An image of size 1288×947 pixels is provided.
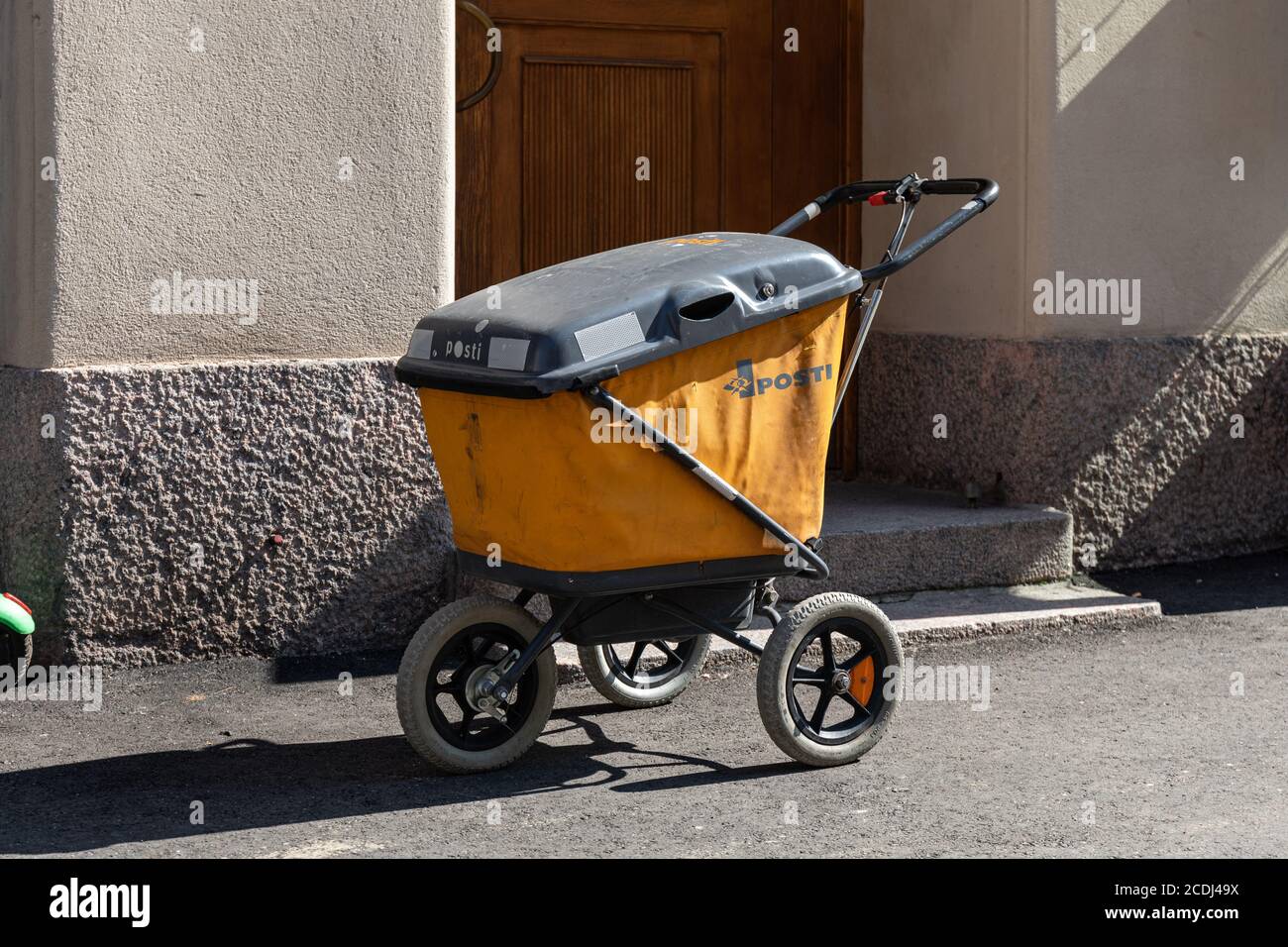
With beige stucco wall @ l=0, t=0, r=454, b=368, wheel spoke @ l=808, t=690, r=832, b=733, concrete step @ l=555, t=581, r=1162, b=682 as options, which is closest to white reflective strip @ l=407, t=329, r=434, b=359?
beige stucco wall @ l=0, t=0, r=454, b=368

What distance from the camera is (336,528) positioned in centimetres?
592

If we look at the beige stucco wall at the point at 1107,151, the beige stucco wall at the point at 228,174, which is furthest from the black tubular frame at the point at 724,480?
the beige stucco wall at the point at 1107,151

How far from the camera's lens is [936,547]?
669 centimetres

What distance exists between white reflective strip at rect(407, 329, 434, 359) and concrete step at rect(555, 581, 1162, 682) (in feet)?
5.77

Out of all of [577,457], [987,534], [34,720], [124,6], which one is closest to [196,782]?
[34,720]

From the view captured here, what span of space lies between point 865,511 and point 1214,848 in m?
3.07

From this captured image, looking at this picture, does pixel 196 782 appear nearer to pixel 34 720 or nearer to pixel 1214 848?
pixel 34 720

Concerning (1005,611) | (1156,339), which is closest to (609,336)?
(1005,611)

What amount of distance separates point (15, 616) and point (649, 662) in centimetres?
193

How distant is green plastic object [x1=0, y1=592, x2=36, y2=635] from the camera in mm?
5266

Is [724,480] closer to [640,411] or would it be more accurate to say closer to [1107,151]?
[640,411]

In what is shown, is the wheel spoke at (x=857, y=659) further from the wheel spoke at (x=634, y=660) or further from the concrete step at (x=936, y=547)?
the concrete step at (x=936, y=547)

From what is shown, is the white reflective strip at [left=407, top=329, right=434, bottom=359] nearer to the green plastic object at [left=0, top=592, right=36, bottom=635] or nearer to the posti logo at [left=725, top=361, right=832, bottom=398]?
the posti logo at [left=725, top=361, right=832, bottom=398]

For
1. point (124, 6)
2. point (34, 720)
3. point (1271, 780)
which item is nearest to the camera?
point (1271, 780)
